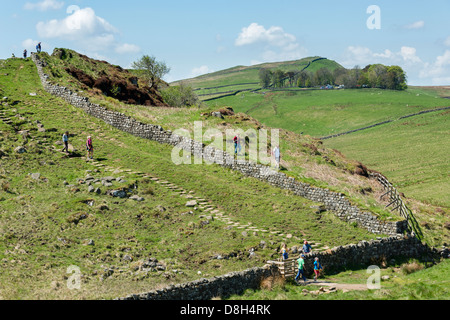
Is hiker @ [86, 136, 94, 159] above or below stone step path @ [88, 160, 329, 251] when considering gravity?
above

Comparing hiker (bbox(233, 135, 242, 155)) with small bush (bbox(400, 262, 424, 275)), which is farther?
hiker (bbox(233, 135, 242, 155))

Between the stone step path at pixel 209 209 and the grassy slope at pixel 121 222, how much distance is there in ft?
1.41

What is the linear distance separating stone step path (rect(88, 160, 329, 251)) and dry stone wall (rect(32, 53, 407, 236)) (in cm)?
589

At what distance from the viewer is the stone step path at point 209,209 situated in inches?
1242

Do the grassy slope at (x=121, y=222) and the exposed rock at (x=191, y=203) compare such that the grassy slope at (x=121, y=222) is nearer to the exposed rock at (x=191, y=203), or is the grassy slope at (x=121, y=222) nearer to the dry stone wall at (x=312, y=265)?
the exposed rock at (x=191, y=203)

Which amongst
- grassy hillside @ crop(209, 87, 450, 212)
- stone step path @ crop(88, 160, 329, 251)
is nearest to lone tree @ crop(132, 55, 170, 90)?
grassy hillside @ crop(209, 87, 450, 212)

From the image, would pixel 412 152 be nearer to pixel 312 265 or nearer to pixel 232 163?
pixel 232 163

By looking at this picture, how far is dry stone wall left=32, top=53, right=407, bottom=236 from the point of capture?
3506cm

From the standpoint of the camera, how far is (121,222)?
3094cm

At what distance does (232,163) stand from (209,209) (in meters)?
8.88

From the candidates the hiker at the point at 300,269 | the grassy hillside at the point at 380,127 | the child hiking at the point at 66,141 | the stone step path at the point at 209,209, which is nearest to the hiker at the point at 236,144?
the stone step path at the point at 209,209

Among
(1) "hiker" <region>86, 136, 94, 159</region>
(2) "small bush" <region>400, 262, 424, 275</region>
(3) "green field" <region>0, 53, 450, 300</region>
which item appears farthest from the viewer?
(1) "hiker" <region>86, 136, 94, 159</region>

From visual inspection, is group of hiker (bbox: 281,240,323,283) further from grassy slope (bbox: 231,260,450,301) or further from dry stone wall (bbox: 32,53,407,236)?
dry stone wall (bbox: 32,53,407,236)

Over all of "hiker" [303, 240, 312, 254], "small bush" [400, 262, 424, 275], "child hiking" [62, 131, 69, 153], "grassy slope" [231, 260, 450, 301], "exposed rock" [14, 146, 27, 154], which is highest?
"child hiking" [62, 131, 69, 153]
